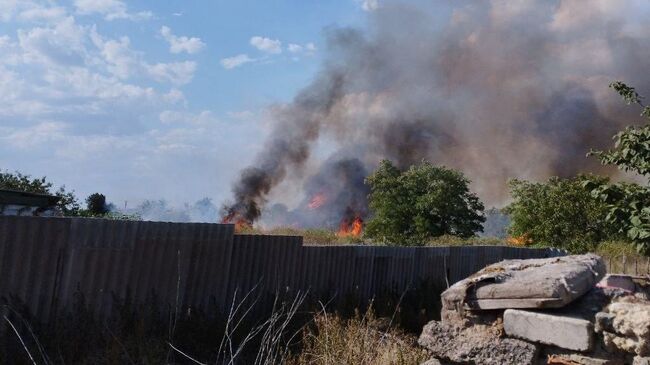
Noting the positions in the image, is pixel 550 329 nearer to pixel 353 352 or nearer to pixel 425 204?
pixel 353 352

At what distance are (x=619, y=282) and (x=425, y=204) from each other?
34.1 m

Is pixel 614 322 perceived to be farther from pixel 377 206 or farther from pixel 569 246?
pixel 377 206

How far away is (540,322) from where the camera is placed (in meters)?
4.02

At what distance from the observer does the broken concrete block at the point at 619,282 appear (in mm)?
5020

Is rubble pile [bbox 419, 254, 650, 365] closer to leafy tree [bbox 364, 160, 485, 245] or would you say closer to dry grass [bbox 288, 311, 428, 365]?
dry grass [bbox 288, 311, 428, 365]

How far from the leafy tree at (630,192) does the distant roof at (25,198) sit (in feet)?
30.8

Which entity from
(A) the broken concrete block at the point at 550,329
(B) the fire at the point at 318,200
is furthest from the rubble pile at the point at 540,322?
(B) the fire at the point at 318,200

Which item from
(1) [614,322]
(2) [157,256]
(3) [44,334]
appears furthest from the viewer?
(2) [157,256]

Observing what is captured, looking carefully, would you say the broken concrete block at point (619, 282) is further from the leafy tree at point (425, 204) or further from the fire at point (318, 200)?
the fire at point (318, 200)

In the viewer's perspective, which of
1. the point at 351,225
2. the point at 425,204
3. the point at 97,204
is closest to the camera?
the point at 97,204

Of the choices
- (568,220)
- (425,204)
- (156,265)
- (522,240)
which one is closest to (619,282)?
(156,265)

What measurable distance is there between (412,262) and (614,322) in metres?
7.36

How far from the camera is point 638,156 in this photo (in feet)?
32.1

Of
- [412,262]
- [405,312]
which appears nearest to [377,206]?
[412,262]
